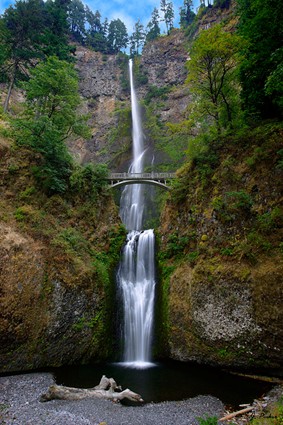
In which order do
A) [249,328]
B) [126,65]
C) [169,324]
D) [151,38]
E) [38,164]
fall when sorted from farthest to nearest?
[151,38] → [126,65] → [38,164] → [169,324] → [249,328]

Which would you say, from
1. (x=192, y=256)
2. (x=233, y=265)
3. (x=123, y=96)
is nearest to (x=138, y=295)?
(x=192, y=256)

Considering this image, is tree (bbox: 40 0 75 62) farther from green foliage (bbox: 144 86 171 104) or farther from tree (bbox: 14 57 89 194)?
green foliage (bbox: 144 86 171 104)

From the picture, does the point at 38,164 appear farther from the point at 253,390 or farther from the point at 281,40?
the point at 253,390

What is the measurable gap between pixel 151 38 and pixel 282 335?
69.9m

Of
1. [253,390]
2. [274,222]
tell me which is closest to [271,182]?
[274,222]

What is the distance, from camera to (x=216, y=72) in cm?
1522

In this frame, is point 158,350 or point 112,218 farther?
point 112,218

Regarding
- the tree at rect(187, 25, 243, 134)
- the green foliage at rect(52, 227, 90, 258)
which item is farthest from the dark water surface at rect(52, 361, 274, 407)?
the tree at rect(187, 25, 243, 134)

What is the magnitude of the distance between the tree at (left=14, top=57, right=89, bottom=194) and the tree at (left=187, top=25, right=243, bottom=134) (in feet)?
26.9

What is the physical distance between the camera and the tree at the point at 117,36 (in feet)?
207

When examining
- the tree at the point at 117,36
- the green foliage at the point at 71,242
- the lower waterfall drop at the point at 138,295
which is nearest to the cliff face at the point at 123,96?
the tree at the point at 117,36

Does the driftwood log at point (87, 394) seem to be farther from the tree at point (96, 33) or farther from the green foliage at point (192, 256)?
the tree at point (96, 33)

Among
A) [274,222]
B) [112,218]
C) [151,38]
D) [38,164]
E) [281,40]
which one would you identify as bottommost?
[274,222]

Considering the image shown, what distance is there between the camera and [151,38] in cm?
6097
